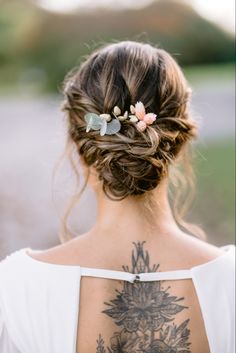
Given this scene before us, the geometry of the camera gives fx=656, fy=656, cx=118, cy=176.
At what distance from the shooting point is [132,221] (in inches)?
66.4

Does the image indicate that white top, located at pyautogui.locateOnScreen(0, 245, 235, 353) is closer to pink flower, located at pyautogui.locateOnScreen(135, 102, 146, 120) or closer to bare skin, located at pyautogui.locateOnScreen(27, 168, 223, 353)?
bare skin, located at pyautogui.locateOnScreen(27, 168, 223, 353)

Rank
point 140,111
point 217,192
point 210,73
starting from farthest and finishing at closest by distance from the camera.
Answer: point 210,73 → point 217,192 → point 140,111

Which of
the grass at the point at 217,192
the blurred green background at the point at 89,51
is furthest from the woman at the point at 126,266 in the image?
the blurred green background at the point at 89,51

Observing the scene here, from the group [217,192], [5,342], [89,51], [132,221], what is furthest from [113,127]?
[89,51]

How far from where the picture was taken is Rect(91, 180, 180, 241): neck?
5.51 ft

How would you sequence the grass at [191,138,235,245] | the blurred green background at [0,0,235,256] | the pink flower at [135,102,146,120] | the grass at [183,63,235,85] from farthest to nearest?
the grass at [183,63,235,85], the blurred green background at [0,0,235,256], the grass at [191,138,235,245], the pink flower at [135,102,146,120]

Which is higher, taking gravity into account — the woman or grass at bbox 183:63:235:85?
grass at bbox 183:63:235:85

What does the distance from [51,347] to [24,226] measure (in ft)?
12.8

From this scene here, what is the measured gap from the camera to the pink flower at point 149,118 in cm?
166

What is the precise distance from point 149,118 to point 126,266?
1.25 ft

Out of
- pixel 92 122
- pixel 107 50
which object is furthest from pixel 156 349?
pixel 107 50

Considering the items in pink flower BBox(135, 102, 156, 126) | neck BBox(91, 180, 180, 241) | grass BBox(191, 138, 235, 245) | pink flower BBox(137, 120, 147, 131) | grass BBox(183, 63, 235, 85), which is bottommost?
neck BBox(91, 180, 180, 241)

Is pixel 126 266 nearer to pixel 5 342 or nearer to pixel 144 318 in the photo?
pixel 144 318

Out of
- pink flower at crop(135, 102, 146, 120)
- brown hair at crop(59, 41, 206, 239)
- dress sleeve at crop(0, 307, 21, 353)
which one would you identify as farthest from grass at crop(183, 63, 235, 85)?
dress sleeve at crop(0, 307, 21, 353)
